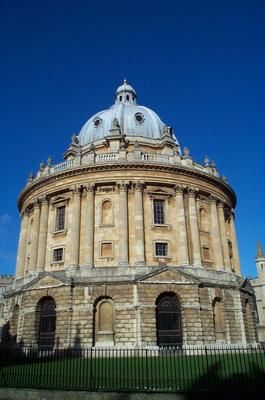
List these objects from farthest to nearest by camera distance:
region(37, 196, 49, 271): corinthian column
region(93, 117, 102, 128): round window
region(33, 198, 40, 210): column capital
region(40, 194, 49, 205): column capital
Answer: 1. region(93, 117, 102, 128): round window
2. region(33, 198, 40, 210): column capital
3. region(40, 194, 49, 205): column capital
4. region(37, 196, 49, 271): corinthian column

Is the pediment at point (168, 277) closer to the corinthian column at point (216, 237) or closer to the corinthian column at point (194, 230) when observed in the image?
the corinthian column at point (194, 230)

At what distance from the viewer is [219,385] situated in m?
12.0

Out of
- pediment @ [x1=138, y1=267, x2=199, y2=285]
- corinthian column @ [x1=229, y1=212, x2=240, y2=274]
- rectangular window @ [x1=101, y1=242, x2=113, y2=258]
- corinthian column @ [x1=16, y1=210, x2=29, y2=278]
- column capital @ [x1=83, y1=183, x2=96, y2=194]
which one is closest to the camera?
pediment @ [x1=138, y1=267, x2=199, y2=285]

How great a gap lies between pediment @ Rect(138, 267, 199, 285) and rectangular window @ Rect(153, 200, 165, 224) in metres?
4.92

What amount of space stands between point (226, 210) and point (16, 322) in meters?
22.3

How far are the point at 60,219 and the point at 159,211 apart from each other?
879cm

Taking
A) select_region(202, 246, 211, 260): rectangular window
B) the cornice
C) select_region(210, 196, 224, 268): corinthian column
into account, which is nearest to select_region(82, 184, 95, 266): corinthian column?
the cornice

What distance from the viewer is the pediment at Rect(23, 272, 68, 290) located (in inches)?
1079

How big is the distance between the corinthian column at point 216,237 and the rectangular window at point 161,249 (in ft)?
16.3

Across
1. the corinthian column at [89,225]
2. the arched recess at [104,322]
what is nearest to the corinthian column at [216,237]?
the arched recess at [104,322]

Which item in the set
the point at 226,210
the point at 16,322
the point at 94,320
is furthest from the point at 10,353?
the point at 226,210

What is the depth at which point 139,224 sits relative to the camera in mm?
29406

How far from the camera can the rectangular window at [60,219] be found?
32094 mm

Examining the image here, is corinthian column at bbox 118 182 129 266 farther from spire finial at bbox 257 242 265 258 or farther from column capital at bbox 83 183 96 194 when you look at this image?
spire finial at bbox 257 242 265 258
